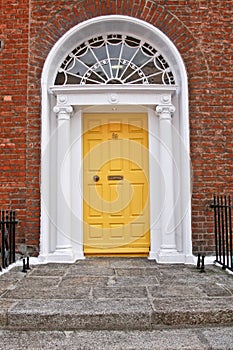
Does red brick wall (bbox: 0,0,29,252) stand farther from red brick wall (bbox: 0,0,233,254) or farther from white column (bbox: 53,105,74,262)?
white column (bbox: 53,105,74,262)

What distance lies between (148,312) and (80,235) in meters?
2.70

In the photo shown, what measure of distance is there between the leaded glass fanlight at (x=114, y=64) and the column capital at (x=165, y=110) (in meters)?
0.45

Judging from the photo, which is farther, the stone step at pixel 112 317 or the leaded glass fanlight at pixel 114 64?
the leaded glass fanlight at pixel 114 64

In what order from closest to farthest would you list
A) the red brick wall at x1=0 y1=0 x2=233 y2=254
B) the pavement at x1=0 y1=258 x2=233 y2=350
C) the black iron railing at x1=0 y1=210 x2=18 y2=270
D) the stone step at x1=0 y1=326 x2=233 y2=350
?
the stone step at x1=0 y1=326 x2=233 y2=350, the pavement at x1=0 y1=258 x2=233 y2=350, the black iron railing at x1=0 y1=210 x2=18 y2=270, the red brick wall at x1=0 y1=0 x2=233 y2=254

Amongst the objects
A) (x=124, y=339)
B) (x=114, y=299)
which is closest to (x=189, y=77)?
(x=114, y=299)

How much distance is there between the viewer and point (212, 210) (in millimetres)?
5297

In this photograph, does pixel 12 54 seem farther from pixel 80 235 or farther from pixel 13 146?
pixel 80 235

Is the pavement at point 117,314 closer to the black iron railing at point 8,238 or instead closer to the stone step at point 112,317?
the stone step at point 112,317

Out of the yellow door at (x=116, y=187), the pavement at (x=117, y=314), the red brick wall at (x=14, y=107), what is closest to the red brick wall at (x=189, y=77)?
the red brick wall at (x=14, y=107)

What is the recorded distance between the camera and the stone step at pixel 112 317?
2.92 metres

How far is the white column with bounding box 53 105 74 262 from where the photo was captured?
5.24 m

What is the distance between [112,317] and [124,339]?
0.24 metres

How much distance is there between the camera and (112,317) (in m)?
2.93

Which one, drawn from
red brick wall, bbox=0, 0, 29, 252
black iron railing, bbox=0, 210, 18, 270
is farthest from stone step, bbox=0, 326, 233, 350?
red brick wall, bbox=0, 0, 29, 252
